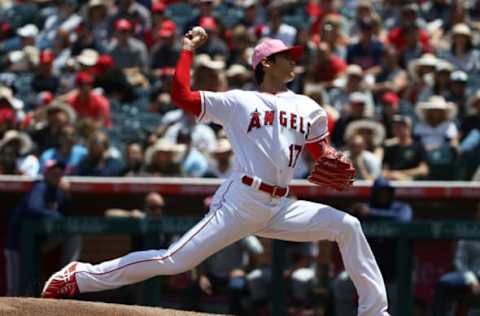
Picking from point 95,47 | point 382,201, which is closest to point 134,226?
point 382,201

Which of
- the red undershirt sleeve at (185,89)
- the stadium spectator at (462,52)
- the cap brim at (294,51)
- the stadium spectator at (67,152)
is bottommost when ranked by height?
the stadium spectator at (67,152)

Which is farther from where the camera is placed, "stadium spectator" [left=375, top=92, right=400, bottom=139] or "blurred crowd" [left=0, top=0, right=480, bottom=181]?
"stadium spectator" [left=375, top=92, right=400, bottom=139]

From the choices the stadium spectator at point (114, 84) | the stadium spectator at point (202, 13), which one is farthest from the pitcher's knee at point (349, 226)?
the stadium spectator at point (202, 13)

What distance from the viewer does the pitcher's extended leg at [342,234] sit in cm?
670

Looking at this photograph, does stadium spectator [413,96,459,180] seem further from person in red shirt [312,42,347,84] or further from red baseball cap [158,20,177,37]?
red baseball cap [158,20,177,37]

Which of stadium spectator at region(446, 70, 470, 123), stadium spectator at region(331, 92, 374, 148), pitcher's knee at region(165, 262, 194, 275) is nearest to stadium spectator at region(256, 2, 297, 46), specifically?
stadium spectator at region(331, 92, 374, 148)

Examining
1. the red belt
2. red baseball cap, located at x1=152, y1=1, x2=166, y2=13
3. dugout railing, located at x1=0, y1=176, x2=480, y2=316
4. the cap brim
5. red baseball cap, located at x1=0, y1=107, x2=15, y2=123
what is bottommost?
dugout railing, located at x1=0, y1=176, x2=480, y2=316

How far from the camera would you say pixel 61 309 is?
6641 mm

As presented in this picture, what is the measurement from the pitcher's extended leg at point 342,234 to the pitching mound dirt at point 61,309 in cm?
71

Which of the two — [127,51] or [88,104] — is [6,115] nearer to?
[88,104]

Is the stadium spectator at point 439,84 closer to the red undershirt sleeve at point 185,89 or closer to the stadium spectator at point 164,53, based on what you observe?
the stadium spectator at point 164,53

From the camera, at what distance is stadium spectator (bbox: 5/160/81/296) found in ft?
34.5

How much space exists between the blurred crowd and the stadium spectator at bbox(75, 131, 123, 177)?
1cm

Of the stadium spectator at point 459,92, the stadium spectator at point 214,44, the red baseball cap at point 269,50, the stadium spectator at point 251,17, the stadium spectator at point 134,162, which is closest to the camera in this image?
the red baseball cap at point 269,50
